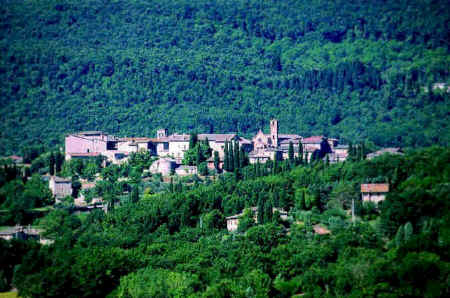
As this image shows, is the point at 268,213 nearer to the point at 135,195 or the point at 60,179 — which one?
the point at 135,195

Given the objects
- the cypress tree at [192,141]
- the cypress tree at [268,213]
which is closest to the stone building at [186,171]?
the cypress tree at [192,141]

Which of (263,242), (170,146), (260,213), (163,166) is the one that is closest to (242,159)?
(163,166)

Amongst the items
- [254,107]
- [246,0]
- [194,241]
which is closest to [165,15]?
[246,0]

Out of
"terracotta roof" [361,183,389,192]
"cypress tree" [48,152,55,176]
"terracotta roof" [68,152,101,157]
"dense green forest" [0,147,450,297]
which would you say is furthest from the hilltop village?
"terracotta roof" [361,183,389,192]

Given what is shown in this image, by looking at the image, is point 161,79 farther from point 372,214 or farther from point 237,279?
point 237,279

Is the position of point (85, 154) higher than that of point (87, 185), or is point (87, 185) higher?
point (85, 154)

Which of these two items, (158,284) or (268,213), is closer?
(158,284)
